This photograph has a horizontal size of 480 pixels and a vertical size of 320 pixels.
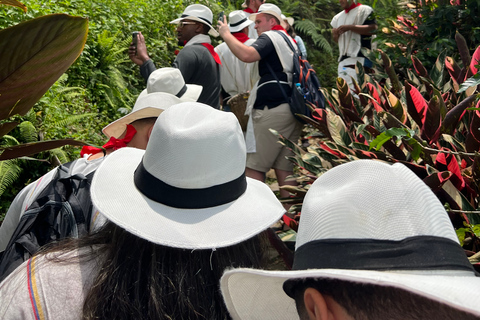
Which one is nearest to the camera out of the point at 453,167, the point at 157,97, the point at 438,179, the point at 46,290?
the point at 46,290

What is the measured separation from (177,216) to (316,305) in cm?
61

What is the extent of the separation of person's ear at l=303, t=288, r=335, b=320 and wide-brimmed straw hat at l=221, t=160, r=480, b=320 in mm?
57

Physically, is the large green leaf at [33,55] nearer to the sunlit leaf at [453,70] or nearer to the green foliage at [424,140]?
the green foliage at [424,140]

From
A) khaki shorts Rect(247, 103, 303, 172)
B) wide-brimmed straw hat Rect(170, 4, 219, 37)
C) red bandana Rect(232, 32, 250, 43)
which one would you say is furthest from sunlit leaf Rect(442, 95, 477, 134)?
red bandana Rect(232, 32, 250, 43)

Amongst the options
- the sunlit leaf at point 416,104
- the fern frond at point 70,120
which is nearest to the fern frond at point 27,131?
the fern frond at point 70,120

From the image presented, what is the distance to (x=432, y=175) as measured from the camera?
76.0 inches

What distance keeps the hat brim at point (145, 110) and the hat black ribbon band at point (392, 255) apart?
6.52 ft

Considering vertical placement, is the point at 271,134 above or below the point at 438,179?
below

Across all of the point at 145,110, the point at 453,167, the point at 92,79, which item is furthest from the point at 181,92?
the point at 92,79

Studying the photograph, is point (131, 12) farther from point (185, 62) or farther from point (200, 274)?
point (200, 274)

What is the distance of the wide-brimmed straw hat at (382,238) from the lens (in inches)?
33.1

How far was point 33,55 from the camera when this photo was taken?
1.04m

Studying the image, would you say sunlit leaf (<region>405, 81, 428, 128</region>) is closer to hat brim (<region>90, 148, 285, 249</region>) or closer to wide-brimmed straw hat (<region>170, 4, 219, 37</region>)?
hat brim (<region>90, 148, 285, 249</region>)

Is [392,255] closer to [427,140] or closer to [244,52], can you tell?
[427,140]
